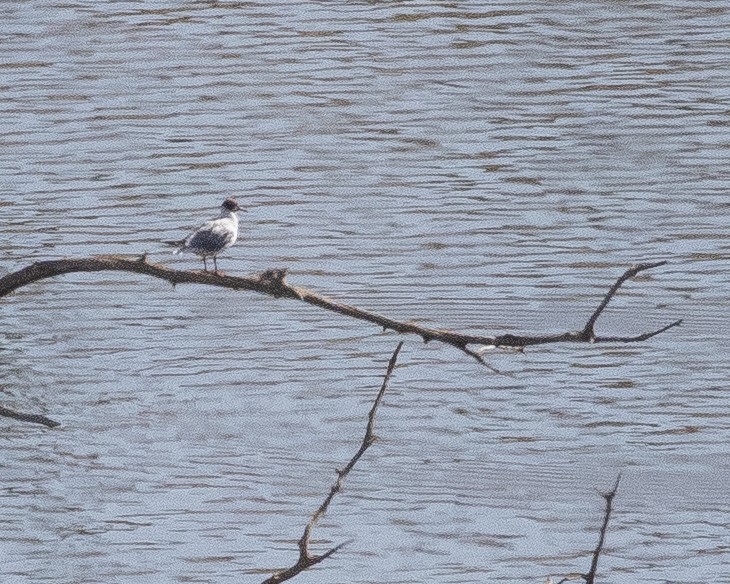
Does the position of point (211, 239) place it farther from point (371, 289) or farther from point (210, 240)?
point (371, 289)

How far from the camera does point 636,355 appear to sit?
8.49 meters

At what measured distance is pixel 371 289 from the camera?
923cm

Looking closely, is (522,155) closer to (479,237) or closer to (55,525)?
(479,237)

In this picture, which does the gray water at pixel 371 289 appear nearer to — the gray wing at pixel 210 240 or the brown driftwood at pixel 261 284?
the gray wing at pixel 210 240

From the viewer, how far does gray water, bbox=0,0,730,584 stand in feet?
22.9

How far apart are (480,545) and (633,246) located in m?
3.29

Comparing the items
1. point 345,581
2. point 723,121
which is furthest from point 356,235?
point 345,581

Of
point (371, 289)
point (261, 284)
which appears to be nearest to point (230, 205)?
point (371, 289)

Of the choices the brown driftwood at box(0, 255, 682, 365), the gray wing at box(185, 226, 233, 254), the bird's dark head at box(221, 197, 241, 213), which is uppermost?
the brown driftwood at box(0, 255, 682, 365)

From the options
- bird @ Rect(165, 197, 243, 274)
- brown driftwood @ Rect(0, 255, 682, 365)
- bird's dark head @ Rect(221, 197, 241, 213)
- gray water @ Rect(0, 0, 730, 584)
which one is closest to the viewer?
brown driftwood @ Rect(0, 255, 682, 365)

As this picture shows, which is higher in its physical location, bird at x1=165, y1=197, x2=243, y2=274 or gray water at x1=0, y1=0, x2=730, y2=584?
bird at x1=165, y1=197, x2=243, y2=274

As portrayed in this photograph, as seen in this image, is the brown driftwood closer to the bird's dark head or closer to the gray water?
the gray water

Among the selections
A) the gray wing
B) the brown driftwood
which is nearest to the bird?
the gray wing

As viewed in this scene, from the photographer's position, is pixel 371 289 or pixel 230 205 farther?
pixel 371 289
